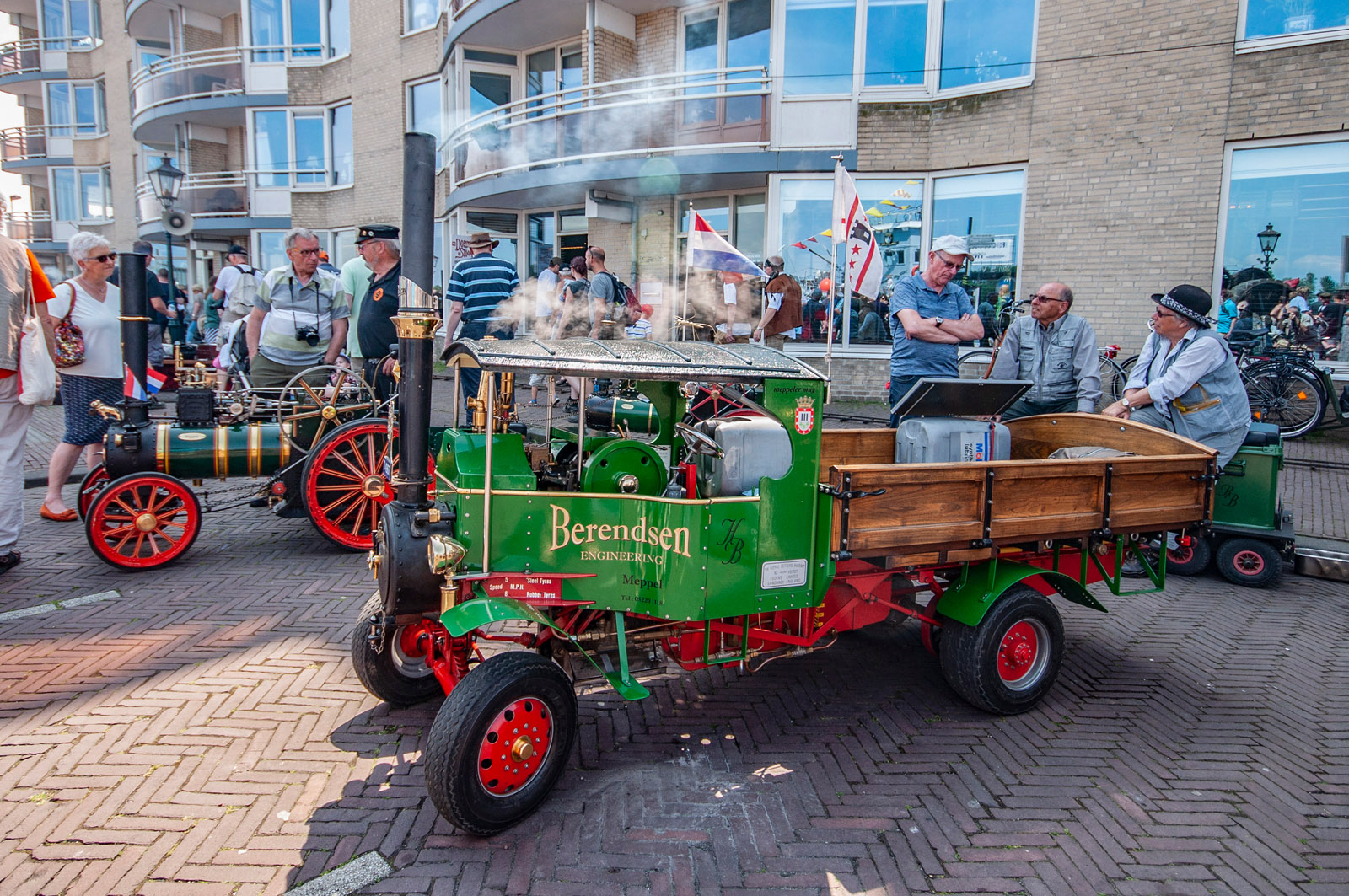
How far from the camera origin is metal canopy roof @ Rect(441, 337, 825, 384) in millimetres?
2783

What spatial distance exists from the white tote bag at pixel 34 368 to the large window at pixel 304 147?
1665 centimetres

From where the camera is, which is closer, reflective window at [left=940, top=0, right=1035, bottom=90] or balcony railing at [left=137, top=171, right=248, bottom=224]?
reflective window at [left=940, top=0, right=1035, bottom=90]

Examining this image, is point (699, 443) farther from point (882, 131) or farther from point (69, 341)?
point (882, 131)

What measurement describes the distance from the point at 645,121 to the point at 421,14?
8688mm

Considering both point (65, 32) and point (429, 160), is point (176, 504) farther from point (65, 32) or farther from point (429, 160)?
point (65, 32)

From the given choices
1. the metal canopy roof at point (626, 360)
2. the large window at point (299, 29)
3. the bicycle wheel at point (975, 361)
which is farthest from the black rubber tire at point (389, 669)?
the large window at point (299, 29)

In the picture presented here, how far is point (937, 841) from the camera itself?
281 cm

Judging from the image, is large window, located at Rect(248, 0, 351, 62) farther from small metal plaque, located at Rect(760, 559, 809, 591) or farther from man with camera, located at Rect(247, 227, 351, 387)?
small metal plaque, located at Rect(760, 559, 809, 591)

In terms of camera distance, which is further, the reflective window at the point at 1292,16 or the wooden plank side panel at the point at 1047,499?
the reflective window at the point at 1292,16

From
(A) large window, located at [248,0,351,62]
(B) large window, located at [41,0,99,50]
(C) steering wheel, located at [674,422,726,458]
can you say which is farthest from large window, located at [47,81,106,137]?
(C) steering wheel, located at [674,422,726,458]

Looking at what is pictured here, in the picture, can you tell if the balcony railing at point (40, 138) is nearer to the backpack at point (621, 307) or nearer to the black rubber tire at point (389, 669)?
the backpack at point (621, 307)

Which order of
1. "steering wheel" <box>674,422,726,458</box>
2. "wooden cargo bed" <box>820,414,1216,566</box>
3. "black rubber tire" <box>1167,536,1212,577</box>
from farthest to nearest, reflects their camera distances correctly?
"black rubber tire" <box>1167,536,1212,577</box>, "wooden cargo bed" <box>820,414,1216,566</box>, "steering wheel" <box>674,422,726,458</box>

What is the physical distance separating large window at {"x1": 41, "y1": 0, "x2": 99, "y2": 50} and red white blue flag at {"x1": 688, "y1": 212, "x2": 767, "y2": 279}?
1296 inches

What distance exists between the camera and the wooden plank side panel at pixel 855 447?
452 centimetres
